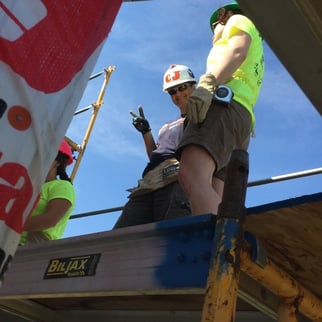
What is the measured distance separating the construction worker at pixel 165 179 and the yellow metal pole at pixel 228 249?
3.82 feet

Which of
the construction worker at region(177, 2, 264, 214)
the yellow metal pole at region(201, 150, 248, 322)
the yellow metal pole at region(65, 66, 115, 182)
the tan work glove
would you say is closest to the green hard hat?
the construction worker at region(177, 2, 264, 214)

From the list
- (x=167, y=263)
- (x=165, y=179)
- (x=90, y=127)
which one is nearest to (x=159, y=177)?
(x=165, y=179)

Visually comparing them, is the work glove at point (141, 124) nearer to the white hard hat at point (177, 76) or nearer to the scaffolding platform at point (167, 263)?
the white hard hat at point (177, 76)

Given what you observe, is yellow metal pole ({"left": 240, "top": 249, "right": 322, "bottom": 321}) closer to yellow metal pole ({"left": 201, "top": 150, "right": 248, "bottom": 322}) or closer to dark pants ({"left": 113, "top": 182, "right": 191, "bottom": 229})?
yellow metal pole ({"left": 201, "top": 150, "right": 248, "bottom": 322})

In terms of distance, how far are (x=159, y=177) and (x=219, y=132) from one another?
714mm

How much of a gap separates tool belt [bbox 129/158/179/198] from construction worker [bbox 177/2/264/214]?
39 centimetres

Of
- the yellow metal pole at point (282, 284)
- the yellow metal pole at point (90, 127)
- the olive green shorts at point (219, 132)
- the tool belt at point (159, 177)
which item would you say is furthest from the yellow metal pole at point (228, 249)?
the yellow metal pole at point (90, 127)

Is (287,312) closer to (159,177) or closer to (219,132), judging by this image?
(219,132)

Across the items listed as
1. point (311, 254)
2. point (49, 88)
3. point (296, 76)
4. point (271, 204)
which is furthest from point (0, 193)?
point (296, 76)

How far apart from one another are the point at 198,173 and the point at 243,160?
622 mm

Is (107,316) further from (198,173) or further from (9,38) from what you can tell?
(9,38)

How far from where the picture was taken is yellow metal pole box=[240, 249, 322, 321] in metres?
1.62

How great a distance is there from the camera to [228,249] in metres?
1.56

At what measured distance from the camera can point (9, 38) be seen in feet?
4.13
